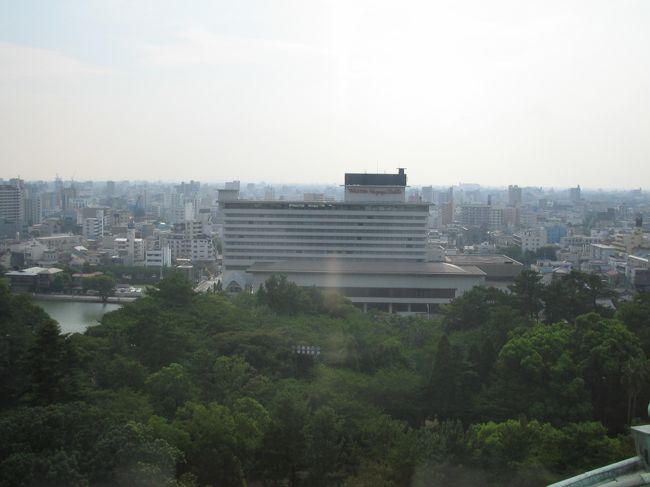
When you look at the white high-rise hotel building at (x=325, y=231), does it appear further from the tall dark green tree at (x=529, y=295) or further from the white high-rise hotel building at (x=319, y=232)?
the tall dark green tree at (x=529, y=295)

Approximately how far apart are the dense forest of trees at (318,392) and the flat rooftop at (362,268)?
3.64 metres

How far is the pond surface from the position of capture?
14.9 m

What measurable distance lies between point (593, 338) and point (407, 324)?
147 inches

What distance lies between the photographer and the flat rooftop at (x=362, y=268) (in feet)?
49.8

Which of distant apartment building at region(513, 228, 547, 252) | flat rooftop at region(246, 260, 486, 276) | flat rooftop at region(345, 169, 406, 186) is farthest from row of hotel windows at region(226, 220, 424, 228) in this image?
distant apartment building at region(513, 228, 547, 252)

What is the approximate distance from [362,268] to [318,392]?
8956 mm

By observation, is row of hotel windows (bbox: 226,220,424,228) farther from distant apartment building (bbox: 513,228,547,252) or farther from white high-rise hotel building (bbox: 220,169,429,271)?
distant apartment building (bbox: 513,228,547,252)

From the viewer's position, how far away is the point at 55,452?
454 cm

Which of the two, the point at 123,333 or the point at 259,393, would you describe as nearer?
the point at 259,393

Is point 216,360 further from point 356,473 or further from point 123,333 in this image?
point 356,473

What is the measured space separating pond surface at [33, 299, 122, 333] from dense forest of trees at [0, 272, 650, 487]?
4387mm

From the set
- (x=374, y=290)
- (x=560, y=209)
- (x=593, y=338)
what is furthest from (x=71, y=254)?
(x=560, y=209)

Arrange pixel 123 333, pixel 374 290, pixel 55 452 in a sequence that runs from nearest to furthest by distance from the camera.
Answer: pixel 55 452
pixel 123 333
pixel 374 290

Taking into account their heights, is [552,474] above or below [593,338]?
below
